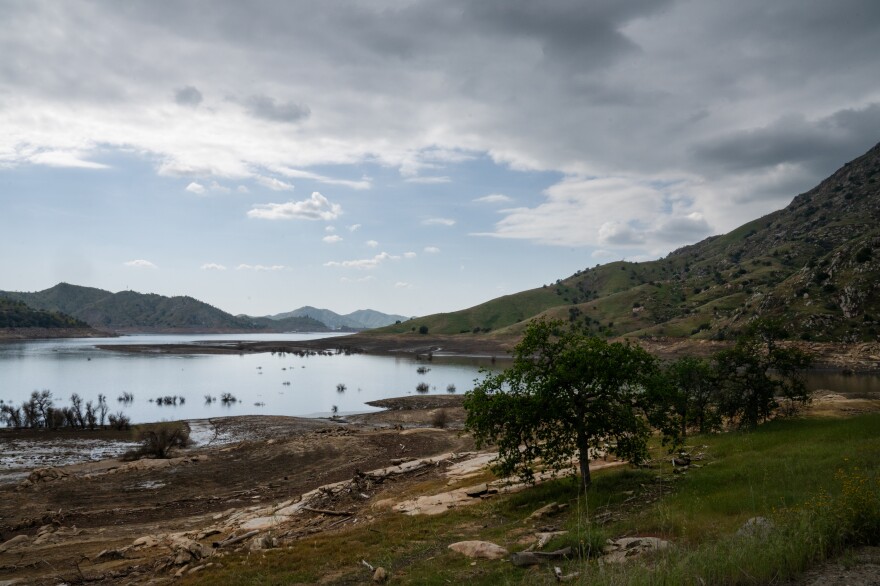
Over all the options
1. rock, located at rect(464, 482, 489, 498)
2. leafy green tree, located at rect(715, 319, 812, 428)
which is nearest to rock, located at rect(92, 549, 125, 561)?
rock, located at rect(464, 482, 489, 498)

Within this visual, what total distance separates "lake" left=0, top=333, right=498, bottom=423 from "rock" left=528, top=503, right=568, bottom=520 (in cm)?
5525

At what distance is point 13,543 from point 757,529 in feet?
99.5

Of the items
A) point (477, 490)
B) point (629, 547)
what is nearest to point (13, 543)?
point (477, 490)

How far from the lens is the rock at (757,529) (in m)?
11.3

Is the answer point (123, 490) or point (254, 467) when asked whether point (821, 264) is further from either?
point (123, 490)

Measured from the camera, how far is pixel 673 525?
1481 centimetres

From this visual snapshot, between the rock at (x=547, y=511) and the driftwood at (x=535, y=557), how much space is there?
5369 millimetres

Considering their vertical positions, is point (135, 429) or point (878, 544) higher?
point (878, 544)

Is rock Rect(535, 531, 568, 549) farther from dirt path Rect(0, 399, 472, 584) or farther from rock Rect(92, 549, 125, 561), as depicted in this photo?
rock Rect(92, 549, 125, 561)

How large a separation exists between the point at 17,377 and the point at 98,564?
10083 cm

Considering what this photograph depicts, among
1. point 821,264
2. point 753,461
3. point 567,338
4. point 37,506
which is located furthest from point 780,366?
point 821,264

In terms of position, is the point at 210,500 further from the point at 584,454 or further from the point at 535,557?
the point at 535,557

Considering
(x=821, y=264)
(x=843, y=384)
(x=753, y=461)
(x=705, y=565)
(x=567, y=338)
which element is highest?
(x=821, y=264)

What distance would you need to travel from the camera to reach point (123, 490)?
1278 inches
